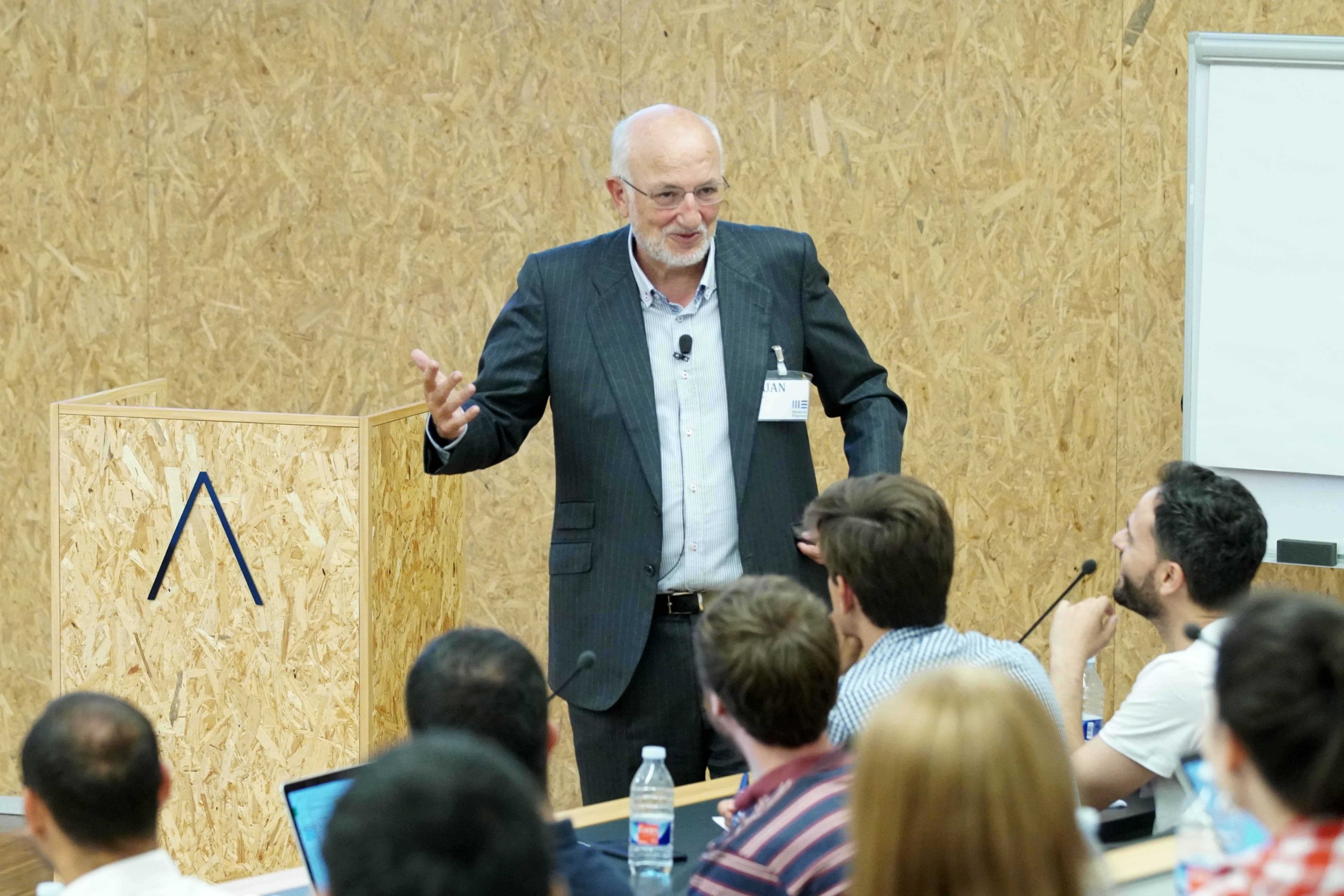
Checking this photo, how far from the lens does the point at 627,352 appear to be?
3.04 meters

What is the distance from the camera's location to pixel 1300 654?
4.42 ft

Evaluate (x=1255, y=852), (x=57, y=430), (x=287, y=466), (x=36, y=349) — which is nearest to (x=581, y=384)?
(x=287, y=466)

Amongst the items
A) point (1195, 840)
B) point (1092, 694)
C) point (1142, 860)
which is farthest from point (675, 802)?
point (1092, 694)

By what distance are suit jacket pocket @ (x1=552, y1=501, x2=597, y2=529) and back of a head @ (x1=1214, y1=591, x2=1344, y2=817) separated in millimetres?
1765

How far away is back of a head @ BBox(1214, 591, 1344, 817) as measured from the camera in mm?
1329

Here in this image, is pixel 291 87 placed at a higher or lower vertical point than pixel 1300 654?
higher

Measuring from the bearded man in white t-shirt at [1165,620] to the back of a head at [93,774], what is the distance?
1.45 metres

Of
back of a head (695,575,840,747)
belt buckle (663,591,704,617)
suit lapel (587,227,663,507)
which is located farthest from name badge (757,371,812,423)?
back of a head (695,575,840,747)

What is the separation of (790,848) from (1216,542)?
126cm

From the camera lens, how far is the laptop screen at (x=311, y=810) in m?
1.95

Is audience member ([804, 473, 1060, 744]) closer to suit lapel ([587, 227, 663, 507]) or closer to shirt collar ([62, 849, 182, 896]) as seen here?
suit lapel ([587, 227, 663, 507])

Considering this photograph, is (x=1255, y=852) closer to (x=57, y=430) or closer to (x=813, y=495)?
(x=813, y=495)

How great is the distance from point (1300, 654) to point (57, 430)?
2846 mm

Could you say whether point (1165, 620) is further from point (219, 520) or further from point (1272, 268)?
point (219, 520)
